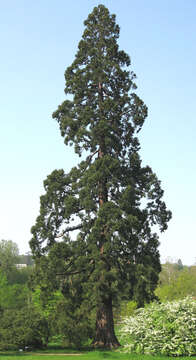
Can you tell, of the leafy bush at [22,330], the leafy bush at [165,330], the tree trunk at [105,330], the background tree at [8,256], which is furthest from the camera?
the background tree at [8,256]

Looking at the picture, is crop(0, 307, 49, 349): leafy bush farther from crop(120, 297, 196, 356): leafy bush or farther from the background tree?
the background tree

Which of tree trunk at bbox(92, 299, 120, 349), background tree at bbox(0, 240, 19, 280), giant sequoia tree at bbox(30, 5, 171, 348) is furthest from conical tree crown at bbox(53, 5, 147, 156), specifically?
background tree at bbox(0, 240, 19, 280)

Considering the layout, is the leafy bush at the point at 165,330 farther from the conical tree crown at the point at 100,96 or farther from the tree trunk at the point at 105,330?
the conical tree crown at the point at 100,96

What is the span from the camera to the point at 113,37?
23516 millimetres

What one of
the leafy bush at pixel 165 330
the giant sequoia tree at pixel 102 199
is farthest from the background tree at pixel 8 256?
the leafy bush at pixel 165 330

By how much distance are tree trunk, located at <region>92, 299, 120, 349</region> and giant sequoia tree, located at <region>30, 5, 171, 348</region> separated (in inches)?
1.8

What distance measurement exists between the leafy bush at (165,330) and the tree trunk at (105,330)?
10.6ft

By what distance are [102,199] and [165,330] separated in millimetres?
8041

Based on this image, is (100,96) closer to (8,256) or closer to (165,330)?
(165,330)

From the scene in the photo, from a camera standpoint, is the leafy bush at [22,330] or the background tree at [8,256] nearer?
the leafy bush at [22,330]

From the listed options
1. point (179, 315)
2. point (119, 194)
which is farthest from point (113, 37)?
point (179, 315)

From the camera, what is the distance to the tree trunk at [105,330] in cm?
1858

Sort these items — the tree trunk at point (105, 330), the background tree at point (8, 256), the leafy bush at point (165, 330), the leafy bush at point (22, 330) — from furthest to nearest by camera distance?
the background tree at point (8, 256), the tree trunk at point (105, 330), the leafy bush at point (22, 330), the leafy bush at point (165, 330)

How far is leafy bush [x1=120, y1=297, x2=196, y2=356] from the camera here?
46.1 feet
